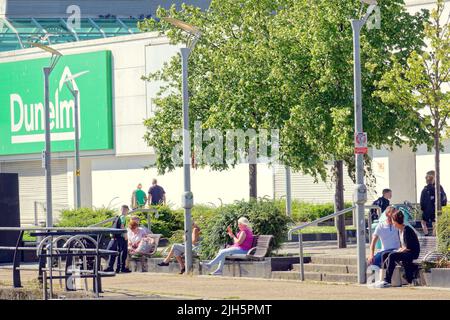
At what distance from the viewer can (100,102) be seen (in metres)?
53.2

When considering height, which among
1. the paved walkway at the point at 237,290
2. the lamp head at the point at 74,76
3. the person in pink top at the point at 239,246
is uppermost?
the lamp head at the point at 74,76

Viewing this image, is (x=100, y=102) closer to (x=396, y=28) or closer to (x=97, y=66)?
(x=97, y=66)

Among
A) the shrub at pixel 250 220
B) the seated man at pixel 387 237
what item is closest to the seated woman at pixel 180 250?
the shrub at pixel 250 220

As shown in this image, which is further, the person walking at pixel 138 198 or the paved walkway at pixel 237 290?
the person walking at pixel 138 198

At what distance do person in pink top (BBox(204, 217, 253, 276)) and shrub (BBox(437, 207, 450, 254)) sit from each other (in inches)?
184

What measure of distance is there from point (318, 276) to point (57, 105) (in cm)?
3266

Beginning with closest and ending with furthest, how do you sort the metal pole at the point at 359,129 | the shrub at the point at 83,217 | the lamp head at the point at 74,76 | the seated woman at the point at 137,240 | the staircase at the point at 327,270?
the metal pole at the point at 359,129 < the staircase at the point at 327,270 < the seated woman at the point at 137,240 < the shrub at the point at 83,217 < the lamp head at the point at 74,76

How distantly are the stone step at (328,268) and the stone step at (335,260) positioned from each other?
0.27 m

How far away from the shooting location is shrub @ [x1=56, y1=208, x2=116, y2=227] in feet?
123

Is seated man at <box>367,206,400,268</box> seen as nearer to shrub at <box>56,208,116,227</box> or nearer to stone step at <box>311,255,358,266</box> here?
stone step at <box>311,255,358,266</box>

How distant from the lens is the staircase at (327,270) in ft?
77.2

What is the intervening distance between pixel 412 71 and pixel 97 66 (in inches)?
1160

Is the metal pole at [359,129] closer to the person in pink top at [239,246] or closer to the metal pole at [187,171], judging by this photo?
the person in pink top at [239,246]

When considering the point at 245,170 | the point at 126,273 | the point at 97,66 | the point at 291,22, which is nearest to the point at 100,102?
the point at 97,66
